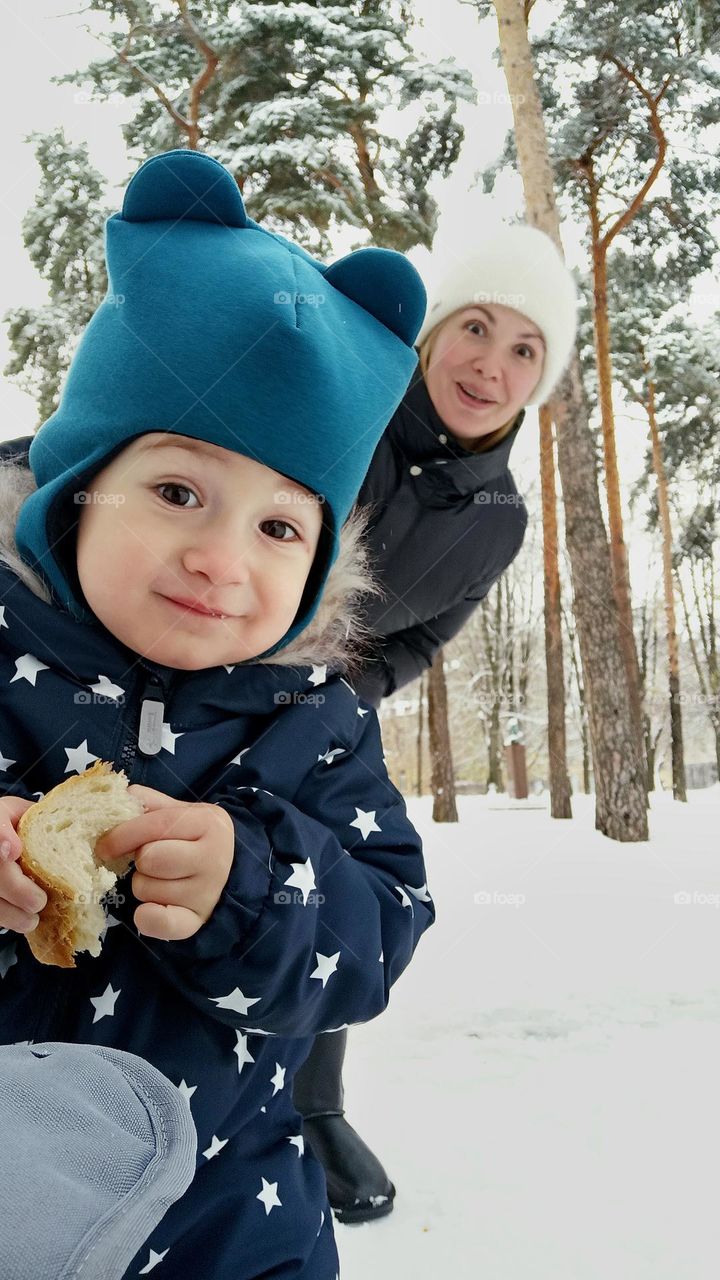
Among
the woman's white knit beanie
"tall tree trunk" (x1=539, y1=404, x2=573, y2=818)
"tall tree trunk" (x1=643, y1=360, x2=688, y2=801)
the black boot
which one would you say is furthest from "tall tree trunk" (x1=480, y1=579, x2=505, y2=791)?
the black boot

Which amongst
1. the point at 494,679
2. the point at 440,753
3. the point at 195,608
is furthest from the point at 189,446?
the point at 494,679

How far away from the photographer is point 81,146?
825 centimetres

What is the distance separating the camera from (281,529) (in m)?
0.93

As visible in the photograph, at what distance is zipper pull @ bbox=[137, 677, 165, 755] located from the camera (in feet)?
3.06

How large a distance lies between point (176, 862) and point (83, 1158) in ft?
0.83

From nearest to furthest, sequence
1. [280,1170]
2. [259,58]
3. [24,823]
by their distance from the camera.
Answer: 1. [24,823]
2. [280,1170]
3. [259,58]

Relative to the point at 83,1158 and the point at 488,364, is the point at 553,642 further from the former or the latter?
the point at 83,1158

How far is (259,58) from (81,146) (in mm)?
2122

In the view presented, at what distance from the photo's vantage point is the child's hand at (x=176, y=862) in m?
0.75

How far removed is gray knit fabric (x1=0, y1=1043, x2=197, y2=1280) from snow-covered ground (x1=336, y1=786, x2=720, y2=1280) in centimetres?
82

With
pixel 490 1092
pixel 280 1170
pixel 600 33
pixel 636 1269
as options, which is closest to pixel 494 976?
pixel 490 1092

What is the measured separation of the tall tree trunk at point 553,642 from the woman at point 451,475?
7446 mm

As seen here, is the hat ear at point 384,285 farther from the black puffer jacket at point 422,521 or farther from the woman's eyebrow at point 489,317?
the woman's eyebrow at point 489,317

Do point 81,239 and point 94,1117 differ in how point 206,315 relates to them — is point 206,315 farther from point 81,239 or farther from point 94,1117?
point 81,239
